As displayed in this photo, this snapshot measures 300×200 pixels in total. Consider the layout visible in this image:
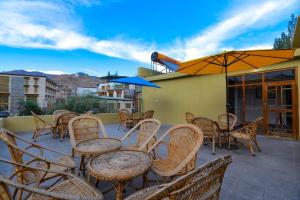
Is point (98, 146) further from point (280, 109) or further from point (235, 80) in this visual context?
point (235, 80)

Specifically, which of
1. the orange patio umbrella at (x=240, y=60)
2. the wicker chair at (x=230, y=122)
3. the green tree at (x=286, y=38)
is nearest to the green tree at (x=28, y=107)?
the orange patio umbrella at (x=240, y=60)

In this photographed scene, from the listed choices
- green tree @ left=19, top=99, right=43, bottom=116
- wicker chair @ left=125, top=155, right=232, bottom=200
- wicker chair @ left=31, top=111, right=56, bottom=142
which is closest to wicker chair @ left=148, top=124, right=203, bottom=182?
wicker chair @ left=125, top=155, right=232, bottom=200

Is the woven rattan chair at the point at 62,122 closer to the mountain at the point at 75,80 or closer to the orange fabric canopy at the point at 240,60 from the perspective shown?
the orange fabric canopy at the point at 240,60

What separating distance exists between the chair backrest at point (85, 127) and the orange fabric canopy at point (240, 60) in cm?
265

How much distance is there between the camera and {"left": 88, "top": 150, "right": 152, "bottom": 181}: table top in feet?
5.34

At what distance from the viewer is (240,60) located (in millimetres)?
4363

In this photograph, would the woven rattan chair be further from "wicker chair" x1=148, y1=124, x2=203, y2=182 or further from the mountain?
the mountain

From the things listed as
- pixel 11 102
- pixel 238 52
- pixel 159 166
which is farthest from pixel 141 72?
pixel 11 102

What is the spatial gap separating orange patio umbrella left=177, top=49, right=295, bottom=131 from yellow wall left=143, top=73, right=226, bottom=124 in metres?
2.16

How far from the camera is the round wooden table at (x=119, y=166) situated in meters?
1.63

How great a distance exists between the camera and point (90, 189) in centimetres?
155

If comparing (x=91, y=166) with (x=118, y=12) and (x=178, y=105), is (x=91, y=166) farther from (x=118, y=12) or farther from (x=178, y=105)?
(x=118, y=12)

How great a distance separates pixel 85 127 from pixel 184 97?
5929mm

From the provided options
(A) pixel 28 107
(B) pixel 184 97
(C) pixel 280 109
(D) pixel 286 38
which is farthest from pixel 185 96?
(D) pixel 286 38
